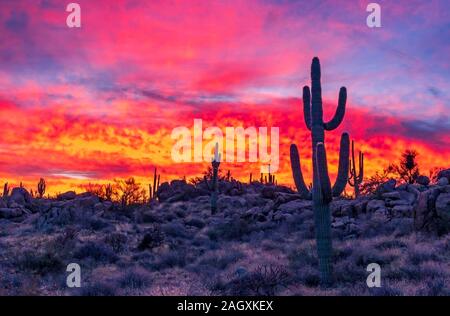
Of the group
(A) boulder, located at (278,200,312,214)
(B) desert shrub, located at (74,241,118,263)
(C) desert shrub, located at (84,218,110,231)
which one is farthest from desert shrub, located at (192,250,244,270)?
(A) boulder, located at (278,200,312,214)

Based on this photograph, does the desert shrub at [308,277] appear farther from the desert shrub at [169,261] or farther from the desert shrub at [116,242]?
the desert shrub at [116,242]

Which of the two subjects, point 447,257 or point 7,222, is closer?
point 447,257

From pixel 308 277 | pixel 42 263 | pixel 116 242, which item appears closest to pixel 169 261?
pixel 42 263

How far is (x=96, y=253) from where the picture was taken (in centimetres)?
1616

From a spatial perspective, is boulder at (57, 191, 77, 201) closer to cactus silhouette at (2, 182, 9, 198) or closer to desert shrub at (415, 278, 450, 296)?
cactus silhouette at (2, 182, 9, 198)

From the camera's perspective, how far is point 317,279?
11.7m

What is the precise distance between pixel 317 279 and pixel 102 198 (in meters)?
31.2

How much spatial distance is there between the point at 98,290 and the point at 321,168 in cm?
578

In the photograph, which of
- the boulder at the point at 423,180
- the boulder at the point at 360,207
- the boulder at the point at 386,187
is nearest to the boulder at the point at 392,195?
the boulder at the point at 386,187

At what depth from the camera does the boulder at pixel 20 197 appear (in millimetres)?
37719

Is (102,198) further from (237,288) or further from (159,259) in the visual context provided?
(237,288)

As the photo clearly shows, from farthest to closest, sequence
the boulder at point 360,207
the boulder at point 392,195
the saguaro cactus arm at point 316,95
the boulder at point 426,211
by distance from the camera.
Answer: the boulder at point 392,195
the boulder at point 360,207
the boulder at point 426,211
the saguaro cactus arm at point 316,95

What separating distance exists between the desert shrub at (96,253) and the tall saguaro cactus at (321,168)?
7130 mm

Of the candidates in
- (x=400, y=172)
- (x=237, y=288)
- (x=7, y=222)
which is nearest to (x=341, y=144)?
(x=237, y=288)
